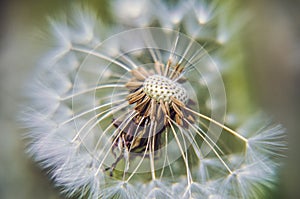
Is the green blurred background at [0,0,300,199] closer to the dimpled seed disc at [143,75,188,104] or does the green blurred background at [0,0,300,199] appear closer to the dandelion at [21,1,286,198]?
the dandelion at [21,1,286,198]

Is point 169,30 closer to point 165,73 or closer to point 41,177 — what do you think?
point 165,73

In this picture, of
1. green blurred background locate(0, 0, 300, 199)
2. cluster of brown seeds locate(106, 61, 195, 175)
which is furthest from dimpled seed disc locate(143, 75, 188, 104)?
green blurred background locate(0, 0, 300, 199)

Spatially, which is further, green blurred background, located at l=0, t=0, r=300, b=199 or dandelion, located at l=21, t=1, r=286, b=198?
green blurred background, located at l=0, t=0, r=300, b=199

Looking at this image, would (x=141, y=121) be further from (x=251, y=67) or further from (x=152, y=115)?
(x=251, y=67)

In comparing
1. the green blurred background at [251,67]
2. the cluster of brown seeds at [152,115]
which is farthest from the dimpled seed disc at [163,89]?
the green blurred background at [251,67]

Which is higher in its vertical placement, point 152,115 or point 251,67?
point 251,67

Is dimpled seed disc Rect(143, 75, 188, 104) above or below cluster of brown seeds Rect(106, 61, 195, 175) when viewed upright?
above

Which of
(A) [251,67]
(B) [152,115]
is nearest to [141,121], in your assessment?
(B) [152,115]

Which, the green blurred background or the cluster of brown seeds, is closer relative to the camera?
the cluster of brown seeds
